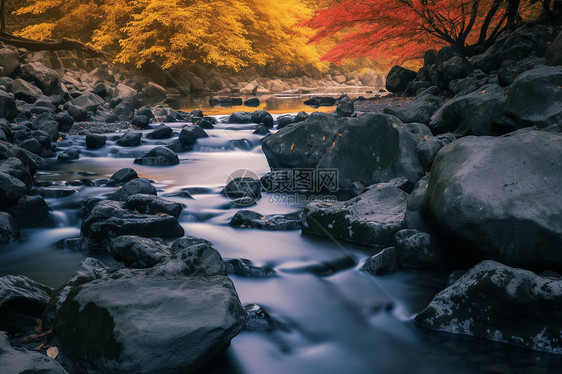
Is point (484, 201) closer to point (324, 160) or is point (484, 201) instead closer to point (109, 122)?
point (324, 160)

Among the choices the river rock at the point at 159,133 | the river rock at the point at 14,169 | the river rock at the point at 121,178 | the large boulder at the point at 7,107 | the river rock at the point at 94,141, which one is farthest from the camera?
the river rock at the point at 159,133

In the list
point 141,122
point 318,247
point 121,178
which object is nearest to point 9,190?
point 121,178

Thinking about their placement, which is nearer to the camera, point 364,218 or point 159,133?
point 364,218

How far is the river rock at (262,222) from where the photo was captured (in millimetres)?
4574

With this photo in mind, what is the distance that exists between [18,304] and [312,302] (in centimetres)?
189

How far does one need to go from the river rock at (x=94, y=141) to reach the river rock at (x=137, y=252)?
21.4ft

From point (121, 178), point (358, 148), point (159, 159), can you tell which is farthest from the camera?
point (159, 159)

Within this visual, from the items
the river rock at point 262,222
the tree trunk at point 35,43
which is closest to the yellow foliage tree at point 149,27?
the tree trunk at point 35,43

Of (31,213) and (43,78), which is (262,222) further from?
(43,78)

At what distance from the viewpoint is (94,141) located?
29.8 ft

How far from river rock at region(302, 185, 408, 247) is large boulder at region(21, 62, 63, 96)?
40.8 feet

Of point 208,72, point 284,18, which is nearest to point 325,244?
point 208,72

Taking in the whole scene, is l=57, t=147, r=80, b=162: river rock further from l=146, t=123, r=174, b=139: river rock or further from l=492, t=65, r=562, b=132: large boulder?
l=492, t=65, r=562, b=132: large boulder

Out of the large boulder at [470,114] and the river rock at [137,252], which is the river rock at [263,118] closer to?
the large boulder at [470,114]
